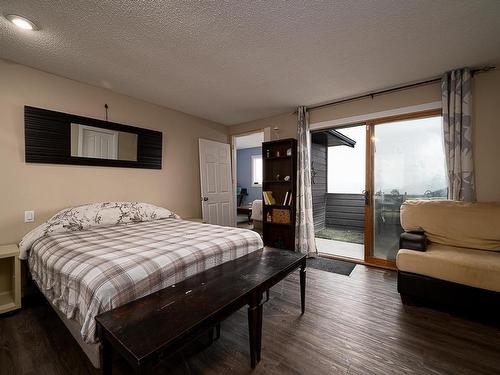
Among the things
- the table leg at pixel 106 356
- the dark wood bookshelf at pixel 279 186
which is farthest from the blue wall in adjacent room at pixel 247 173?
the table leg at pixel 106 356

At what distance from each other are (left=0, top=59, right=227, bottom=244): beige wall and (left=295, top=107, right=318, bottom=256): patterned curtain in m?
1.98

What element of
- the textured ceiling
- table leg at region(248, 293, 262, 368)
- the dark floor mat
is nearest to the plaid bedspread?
table leg at region(248, 293, 262, 368)

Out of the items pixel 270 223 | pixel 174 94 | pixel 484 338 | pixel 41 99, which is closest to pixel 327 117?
pixel 270 223

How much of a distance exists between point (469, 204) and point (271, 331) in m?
2.49

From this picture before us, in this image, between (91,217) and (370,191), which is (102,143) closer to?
(91,217)

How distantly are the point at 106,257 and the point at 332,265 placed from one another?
292 centimetres

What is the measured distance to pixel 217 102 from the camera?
3510 millimetres

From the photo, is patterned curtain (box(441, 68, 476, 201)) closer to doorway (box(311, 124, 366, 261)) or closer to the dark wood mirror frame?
doorway (box(311, 124, 366, 261))

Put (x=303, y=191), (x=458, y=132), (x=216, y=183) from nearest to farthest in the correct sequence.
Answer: (x=458, y=132), (x=303, y=191), (x=216, y=183)

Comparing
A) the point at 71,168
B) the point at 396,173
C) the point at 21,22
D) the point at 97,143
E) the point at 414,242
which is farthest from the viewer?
the point at 396,173

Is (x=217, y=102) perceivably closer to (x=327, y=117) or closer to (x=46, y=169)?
(x=327, y=117)

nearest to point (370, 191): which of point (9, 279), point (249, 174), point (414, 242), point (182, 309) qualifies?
point (414, 242)

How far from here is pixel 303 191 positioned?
368 cm

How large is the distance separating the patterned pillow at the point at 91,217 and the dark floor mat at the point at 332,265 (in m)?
2.32
